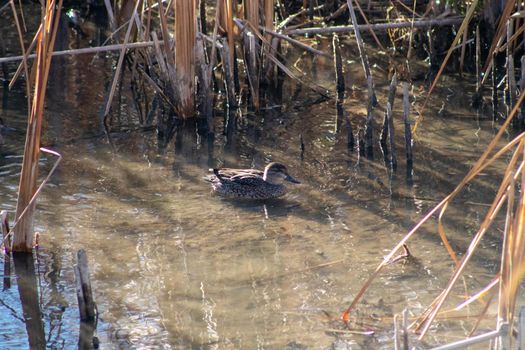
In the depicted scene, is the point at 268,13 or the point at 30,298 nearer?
the point at 30,298

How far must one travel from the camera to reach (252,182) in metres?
7.27

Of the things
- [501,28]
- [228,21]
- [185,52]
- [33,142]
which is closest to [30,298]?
[33,142]

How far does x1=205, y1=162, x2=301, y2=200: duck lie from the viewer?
7.19m

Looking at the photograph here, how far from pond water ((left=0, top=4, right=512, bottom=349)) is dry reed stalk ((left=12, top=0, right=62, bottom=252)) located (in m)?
0.27

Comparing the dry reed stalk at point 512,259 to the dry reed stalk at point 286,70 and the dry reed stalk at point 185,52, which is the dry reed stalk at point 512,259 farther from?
the dry reed stalk at point 286,70

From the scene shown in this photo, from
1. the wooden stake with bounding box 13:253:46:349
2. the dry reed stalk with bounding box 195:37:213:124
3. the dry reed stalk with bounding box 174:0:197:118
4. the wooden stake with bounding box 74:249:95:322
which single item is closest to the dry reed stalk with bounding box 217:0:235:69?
the dry reed stalk with bounding box 195:37:213:124

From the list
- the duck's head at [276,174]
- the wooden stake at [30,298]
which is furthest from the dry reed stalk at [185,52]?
the wooden stake at [30,298]

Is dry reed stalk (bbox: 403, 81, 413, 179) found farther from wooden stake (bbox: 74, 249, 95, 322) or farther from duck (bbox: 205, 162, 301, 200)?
wooden stake (bbox: 74, 249, 95, 322)

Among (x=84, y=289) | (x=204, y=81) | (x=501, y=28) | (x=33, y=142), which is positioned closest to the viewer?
(x=84, y=289)

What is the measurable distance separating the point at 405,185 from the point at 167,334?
312 cm

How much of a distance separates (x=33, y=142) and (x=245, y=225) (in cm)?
204

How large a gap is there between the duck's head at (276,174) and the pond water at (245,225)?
0.59 feet

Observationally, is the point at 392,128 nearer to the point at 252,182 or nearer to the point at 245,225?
the point at 252,182

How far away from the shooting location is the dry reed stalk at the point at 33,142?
502 cm
